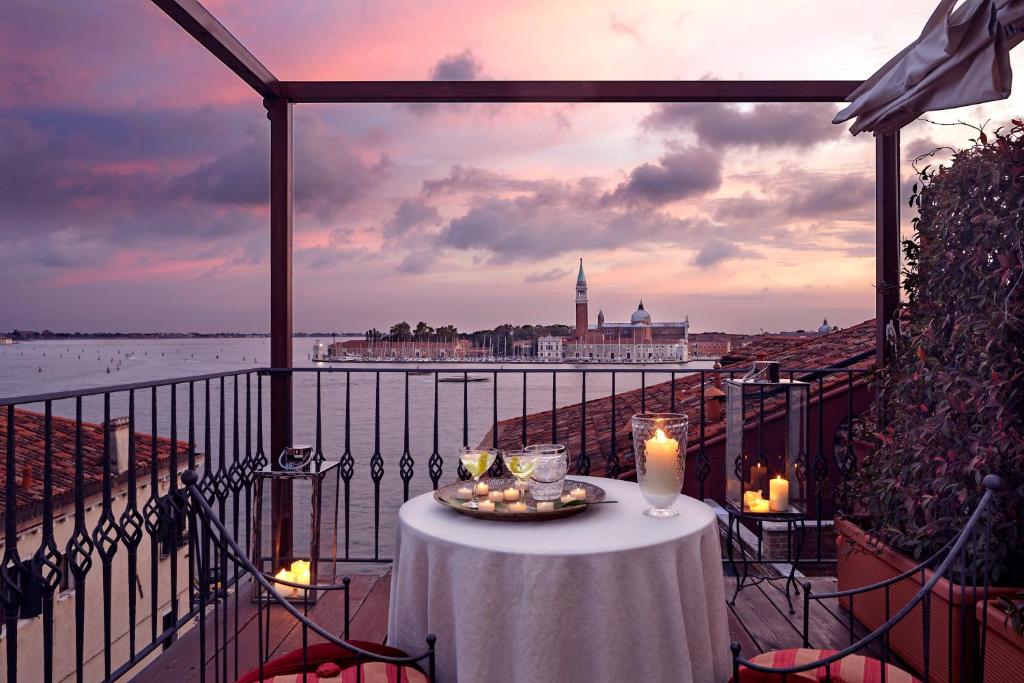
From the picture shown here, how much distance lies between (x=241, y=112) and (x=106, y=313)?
387 centimetres

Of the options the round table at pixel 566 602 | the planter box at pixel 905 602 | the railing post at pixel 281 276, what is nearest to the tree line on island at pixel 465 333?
the railing post at pixel 281 276

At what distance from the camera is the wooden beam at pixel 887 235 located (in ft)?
10.5

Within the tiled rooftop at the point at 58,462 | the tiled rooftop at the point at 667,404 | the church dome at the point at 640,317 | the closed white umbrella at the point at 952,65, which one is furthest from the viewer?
the tiled rooftop at the point at 58,462

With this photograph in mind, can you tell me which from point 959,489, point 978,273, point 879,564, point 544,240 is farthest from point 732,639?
point 544,240

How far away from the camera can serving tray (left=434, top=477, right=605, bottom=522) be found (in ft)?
5.69

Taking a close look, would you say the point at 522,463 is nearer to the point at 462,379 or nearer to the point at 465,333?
the point at 462,379

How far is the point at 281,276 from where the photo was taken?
3.42m

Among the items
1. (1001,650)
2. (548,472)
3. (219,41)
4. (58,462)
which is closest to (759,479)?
(1001,650)

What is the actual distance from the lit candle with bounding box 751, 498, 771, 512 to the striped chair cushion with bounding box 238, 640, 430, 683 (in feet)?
5.74

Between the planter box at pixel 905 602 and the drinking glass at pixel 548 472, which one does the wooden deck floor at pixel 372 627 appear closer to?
the planter box at pixel 905 602

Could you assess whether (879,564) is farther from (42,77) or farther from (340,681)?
(42,77)

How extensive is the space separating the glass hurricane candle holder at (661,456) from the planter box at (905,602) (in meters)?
0.75

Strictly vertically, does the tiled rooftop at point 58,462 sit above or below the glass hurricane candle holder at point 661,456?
below

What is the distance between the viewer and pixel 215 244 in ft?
44.1
